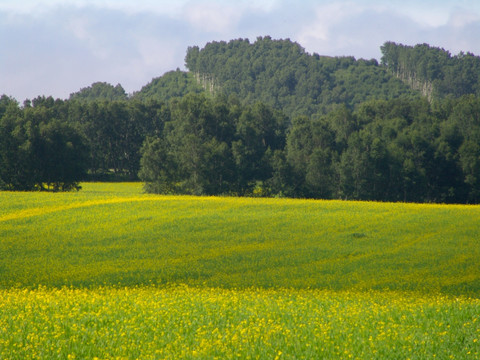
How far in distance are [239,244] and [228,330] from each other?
20.9 metres

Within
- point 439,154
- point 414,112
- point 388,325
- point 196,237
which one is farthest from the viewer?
point 414,112

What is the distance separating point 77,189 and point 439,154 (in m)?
54.6

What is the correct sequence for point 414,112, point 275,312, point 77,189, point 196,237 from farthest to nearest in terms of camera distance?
point 414,112
point 77,189
point 196,237
point 275,312

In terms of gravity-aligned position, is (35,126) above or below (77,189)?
above

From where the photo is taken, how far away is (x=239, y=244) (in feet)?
107

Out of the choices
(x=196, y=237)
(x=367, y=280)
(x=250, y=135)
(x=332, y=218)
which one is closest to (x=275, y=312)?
(x=367, y=280)

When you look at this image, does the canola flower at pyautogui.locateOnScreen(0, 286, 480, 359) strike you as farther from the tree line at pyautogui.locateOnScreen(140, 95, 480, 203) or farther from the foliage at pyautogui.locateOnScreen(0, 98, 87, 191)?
the tree line at pyautogui.locateOnScreen(140, 95, 480, 203)

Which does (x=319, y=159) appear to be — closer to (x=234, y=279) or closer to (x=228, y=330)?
(x=234, y=279)

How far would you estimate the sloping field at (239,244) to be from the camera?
24797 millimetres

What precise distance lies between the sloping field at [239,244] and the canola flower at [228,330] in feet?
31.2

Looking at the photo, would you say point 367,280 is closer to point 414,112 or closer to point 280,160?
point 280,160

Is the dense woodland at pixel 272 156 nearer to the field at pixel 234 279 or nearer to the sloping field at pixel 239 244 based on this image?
the field at pixel 234 279

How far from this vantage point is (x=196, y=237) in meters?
34.3

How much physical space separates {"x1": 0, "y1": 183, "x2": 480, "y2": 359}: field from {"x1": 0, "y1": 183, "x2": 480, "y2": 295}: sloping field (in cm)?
12
